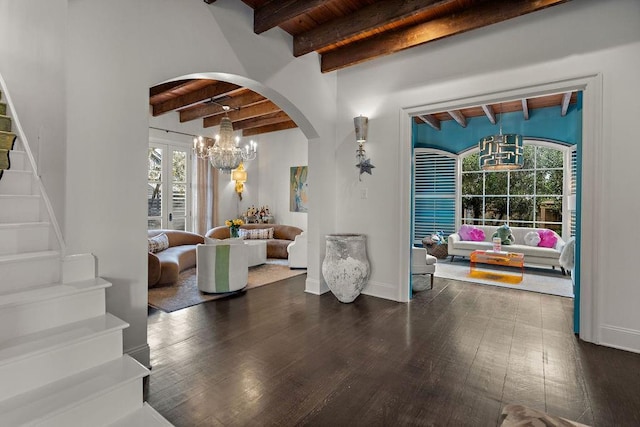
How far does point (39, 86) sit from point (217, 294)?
269cm

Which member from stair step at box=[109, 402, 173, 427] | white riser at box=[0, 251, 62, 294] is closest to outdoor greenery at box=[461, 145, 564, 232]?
stair step at box=[109, 402, 173, 427]

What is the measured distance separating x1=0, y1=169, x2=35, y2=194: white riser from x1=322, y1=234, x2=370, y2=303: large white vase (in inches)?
106

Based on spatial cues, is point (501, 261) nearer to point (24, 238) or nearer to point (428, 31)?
point (428, 31)

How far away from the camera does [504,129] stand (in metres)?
6.27

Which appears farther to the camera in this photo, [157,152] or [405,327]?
[157,152]

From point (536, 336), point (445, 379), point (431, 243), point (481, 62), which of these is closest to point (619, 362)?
point (536, 336)

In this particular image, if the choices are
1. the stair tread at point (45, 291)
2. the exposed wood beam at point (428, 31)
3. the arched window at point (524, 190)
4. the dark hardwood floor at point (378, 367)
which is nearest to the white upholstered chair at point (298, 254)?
the dark hardwood floor at point (378, 367)

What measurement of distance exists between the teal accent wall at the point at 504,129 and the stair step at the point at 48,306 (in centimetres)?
476

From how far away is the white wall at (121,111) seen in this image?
1.97m

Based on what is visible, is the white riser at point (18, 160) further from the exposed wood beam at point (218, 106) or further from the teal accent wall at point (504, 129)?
the teal accent wall at point (504, 129)

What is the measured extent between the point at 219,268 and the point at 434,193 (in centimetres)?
530

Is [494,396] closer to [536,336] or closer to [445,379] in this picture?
[445,379]

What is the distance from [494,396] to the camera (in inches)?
75.2

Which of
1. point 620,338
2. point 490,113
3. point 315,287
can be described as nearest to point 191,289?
point 315,287
